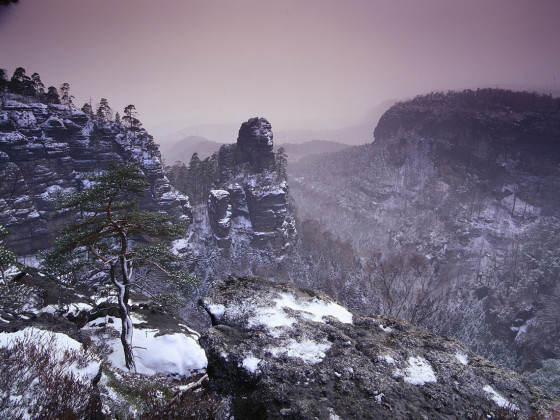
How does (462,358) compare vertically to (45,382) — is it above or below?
below

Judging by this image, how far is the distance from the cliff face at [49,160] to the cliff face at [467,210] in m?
57.3

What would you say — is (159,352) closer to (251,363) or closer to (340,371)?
(251,363)

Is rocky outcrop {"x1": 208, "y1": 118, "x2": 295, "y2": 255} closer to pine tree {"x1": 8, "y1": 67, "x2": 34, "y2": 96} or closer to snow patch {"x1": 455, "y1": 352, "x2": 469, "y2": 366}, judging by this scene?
pine tree {"x1": 8, "y1": 67, "x2": 34, "y2": 96}

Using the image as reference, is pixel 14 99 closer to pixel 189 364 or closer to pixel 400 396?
pixel 189 364

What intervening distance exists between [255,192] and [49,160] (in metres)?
42.7

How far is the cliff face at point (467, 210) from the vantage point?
200 ft

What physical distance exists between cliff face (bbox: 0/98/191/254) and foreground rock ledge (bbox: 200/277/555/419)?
37367mm

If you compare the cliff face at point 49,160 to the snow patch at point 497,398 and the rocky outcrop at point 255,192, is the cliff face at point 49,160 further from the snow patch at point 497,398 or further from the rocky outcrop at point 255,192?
the snow patch at point 497,398

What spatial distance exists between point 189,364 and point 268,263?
50578mm

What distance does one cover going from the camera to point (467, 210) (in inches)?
4252

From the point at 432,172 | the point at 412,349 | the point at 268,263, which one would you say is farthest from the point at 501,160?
the point at 412,349

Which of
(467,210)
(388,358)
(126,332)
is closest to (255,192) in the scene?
(126,332)

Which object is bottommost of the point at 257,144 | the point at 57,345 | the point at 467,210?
the point at 467,210

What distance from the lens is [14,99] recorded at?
50.5m
